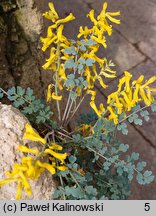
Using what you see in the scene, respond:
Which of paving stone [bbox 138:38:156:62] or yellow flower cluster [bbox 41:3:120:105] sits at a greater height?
paving stone [bbox 138:38:156:62]

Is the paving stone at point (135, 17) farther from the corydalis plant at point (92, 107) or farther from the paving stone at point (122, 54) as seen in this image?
A: the corydalis plant at point (92, 107)

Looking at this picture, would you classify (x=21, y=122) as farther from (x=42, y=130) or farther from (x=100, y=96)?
(x=100, y=96)

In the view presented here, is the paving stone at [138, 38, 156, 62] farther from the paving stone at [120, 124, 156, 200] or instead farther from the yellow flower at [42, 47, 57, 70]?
the yellow flower at [42, 47, 57, 70]

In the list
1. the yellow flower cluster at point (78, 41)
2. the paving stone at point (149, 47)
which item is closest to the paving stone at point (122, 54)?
the paving stone at point (149, 47)

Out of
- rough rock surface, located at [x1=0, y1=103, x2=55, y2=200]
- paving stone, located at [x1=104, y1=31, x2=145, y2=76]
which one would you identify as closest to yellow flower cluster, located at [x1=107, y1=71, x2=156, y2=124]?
rough rock surface, located at [x1=0, y1=103, x2=55, y2=200]

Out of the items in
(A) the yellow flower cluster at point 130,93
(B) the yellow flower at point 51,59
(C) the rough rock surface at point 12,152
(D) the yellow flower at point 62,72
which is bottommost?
(C) the rough rock surface at point 12,152

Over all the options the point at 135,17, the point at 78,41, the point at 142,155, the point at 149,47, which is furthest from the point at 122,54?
the point at 78,41

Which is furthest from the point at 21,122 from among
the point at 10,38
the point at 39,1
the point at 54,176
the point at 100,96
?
the point at 100,96

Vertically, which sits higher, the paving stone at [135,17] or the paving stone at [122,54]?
the paving stone at [135,17]
